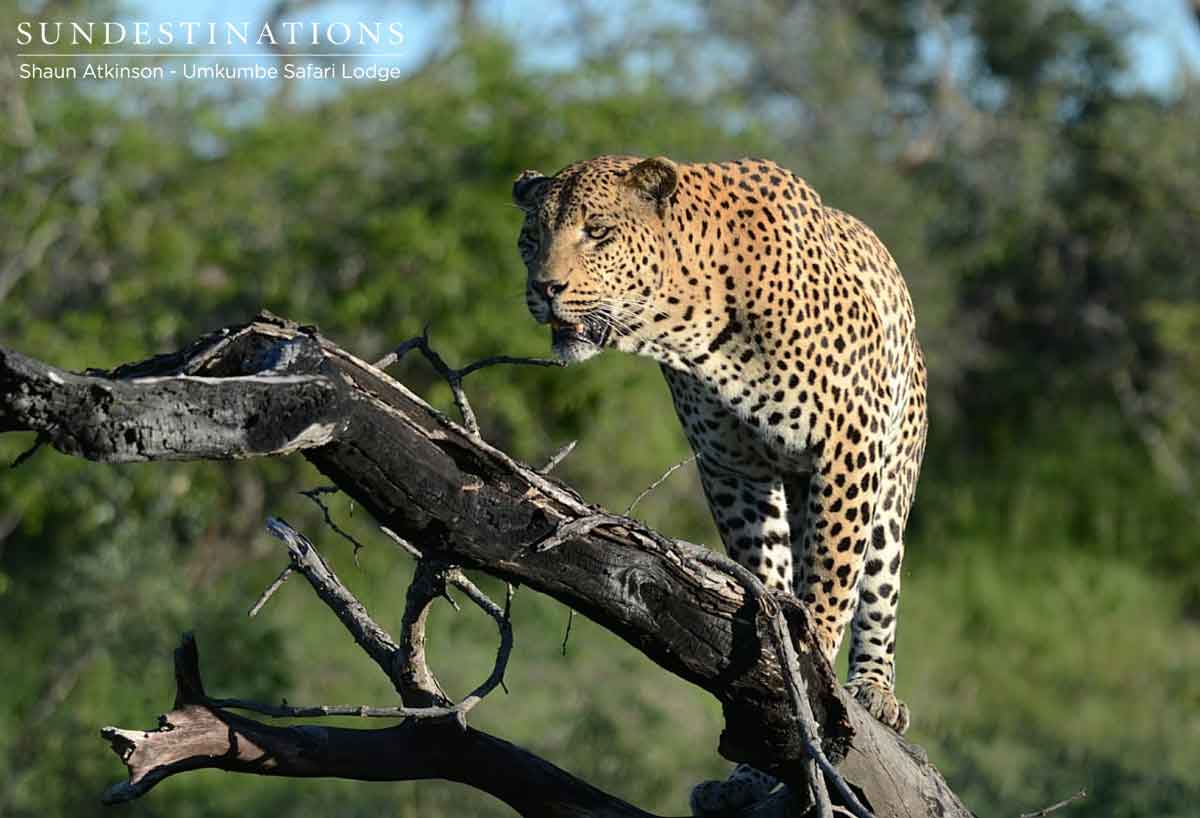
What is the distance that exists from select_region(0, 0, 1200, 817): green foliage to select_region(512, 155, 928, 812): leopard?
10.5ft

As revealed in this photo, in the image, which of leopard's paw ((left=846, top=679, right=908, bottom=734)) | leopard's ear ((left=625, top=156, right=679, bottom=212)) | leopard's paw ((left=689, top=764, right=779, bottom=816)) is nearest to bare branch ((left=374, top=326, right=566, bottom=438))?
leopard's ear ((left=625, top=156, right=679, bottom=212))

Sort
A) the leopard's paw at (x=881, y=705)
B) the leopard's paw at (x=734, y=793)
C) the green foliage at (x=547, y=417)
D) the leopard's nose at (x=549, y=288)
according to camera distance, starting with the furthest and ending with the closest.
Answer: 1. the green foliage at (x=547, y=417)
2. the leopard's paw at (x=881, y=705)
3. the leopard's paw at (x=734, y=793)
4. the leopard's nose at (x=549, y=288)

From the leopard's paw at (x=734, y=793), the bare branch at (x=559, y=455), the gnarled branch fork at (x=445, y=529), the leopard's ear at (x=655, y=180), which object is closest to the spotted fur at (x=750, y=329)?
the leopard's ear at (x=655, y=180)

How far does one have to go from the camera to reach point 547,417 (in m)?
16.0

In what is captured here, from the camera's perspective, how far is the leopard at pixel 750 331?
20.5ft

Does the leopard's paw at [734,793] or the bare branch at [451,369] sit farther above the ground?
the bare branch at [451,369]

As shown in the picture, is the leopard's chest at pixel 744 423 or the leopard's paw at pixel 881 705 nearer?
the leopard's chest at pixel 744 423

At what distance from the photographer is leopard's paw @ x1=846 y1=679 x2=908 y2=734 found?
669cm

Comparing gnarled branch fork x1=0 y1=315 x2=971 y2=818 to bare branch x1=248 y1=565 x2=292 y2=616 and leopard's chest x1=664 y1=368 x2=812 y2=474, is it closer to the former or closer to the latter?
bare branch x1=248 y1=565 x2=292 y2=616

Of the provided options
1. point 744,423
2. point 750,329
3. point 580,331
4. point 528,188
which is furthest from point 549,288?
point 744,423

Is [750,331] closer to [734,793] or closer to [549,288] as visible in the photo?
[549,288]

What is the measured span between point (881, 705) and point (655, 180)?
2.02 metres

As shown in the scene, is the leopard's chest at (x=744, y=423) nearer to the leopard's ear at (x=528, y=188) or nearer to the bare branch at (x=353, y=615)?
the leopard's ear at (x=528, y=188)

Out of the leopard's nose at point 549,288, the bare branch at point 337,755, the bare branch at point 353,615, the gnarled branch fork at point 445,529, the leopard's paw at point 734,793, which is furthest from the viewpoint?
the leopard's paw at point 734,793
